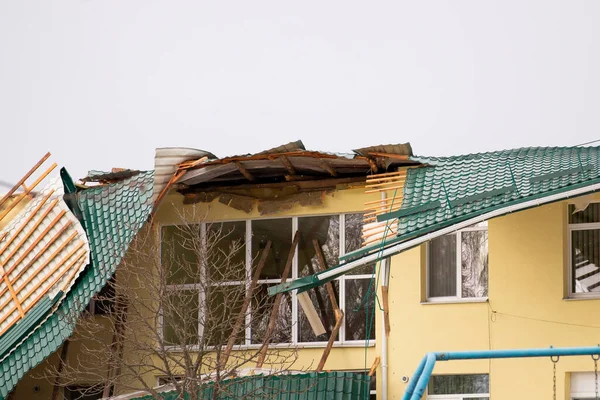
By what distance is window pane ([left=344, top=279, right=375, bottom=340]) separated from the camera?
2442 centimetres

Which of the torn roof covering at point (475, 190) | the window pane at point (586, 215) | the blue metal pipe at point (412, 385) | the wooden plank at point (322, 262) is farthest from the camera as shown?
the wooden plank at point (322, 262)

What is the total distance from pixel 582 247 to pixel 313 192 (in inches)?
200

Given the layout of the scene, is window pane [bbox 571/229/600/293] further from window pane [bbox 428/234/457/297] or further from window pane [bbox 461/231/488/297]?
window pane [bbox 428/234/457/297]

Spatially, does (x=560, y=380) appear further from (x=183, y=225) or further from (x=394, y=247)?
(x=183, y=225)

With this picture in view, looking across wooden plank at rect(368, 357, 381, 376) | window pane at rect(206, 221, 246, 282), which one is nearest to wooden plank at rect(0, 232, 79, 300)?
window pane at rect(206, 221, 246, 282)

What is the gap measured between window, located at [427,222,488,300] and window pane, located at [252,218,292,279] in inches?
113

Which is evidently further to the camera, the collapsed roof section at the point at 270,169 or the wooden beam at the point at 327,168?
the wooden beam at the point at 327,168

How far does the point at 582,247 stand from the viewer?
23109 mm

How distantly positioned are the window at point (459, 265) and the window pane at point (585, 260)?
1.50 meters

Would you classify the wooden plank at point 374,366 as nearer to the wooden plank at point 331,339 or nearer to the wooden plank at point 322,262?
the wooden plank at point 331,339

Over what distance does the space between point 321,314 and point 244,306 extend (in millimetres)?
1805

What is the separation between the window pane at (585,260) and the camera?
2297 cm

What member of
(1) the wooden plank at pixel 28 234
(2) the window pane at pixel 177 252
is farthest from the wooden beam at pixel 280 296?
(1) the wooden plank at pixel 28 234

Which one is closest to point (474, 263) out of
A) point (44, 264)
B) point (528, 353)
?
point (528, 353)
